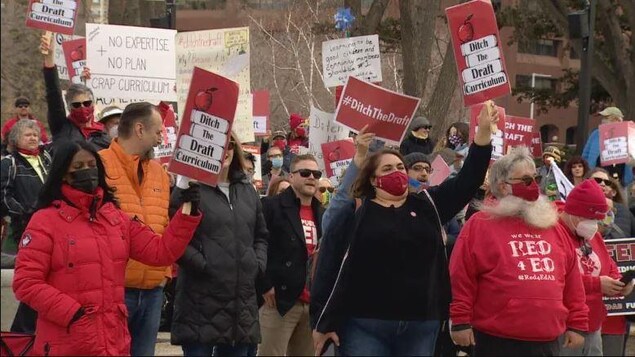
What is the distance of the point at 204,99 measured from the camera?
22.4ft

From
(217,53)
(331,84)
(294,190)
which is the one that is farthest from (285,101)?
(294,190)

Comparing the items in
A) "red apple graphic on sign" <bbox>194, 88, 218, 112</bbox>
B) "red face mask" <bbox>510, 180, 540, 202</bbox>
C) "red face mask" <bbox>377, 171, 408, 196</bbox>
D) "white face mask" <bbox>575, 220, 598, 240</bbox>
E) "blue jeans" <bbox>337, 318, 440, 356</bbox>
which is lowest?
"blue jeans" <bbox>337, 318, 440, 356</bbox>

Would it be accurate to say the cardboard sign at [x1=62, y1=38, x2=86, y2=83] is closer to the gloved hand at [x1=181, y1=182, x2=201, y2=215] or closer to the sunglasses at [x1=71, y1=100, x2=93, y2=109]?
the sunglasses at [x1=71, y1=100, x2=93, y2=109]

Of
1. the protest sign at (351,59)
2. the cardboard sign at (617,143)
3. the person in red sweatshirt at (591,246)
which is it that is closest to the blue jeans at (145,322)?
the person in red sweatshirt at (591,246)

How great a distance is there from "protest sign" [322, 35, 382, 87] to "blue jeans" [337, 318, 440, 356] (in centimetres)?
821

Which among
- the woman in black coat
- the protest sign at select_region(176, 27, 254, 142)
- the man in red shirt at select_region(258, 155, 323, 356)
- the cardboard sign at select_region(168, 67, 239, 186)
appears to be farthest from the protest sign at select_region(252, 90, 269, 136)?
the cardboard sign at select_region(168, 67, 239, 186)

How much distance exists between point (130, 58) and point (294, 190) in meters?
3.05

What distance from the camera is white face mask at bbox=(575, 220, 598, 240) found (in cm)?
780

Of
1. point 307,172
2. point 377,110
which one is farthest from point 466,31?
point 307,172

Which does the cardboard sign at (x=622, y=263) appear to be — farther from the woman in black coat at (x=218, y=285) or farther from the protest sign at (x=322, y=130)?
the protest sign at (x=322, y=130)

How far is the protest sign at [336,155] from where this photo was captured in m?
11.5

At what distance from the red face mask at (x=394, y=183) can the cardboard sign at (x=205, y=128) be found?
904 mm

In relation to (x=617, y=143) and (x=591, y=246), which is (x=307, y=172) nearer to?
(x=591, y=246)

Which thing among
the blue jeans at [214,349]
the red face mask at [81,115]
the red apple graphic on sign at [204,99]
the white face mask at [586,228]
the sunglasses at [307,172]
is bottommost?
the blue jeans at [214,349]
